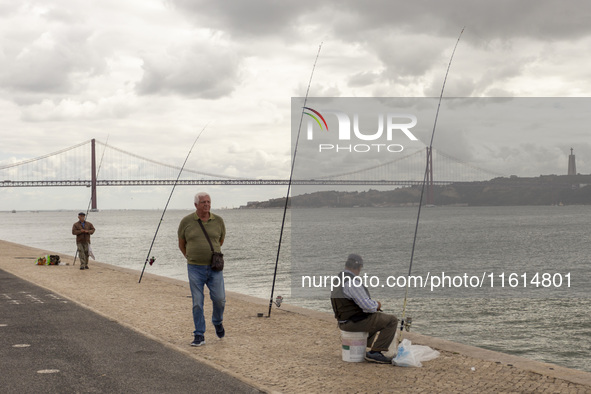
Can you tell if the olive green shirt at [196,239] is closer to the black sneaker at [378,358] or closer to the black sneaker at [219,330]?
the black sneaker at [219,330]

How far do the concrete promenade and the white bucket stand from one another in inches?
4.6

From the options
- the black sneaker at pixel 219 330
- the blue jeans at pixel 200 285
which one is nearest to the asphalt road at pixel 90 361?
the blue jeans at pixel 200 285

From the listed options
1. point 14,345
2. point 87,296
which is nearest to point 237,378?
point 14,345

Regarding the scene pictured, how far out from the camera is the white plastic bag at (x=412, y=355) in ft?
20.3

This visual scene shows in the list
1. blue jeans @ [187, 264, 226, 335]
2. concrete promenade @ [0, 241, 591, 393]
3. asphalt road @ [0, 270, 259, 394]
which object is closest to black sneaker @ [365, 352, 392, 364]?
concrete promenade @ [0, 241, 591, 393]

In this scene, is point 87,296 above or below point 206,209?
below

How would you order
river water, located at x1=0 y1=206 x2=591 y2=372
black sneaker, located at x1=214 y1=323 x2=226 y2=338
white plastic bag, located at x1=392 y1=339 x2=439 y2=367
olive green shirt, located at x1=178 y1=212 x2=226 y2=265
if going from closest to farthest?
white plastic bag, located at x1=392 y1=339 x2=439 y2=367
olive green shirt, located at x1=178 y1=212 x2=226 y2=265
black sneaker, located at x1=214 y1=323 x2=226 y2=338
river water, located at x1=0 y1=206 x2=591 y2=372

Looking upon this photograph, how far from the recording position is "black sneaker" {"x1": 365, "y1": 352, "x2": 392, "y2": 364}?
20.7 feet

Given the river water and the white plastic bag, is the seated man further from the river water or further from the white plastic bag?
the river water

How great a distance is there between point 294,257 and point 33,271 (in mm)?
19943

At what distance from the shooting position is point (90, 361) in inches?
244

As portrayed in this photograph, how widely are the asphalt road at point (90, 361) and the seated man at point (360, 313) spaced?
1.32 m

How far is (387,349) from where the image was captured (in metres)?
6.29

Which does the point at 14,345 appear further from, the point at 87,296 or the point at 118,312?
the point at 87,296
